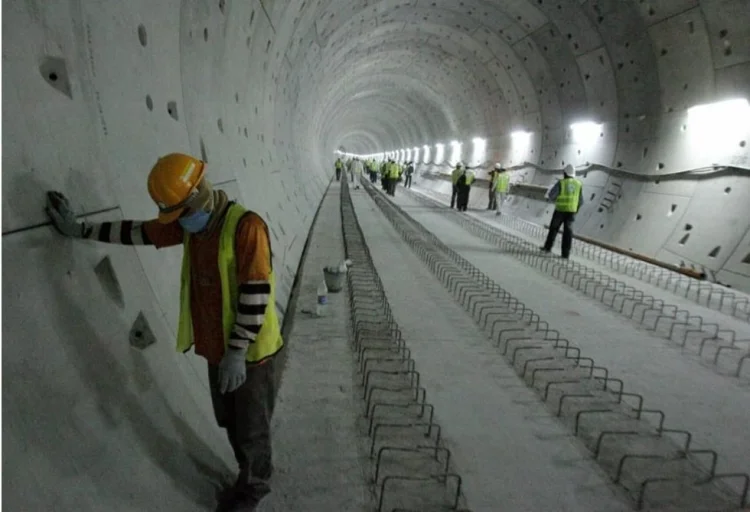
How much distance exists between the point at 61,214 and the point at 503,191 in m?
16.3

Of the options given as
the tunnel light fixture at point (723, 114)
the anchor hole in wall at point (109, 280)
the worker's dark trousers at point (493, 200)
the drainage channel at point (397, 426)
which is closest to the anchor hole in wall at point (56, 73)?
the anchor hole in wall at point (109, 280)

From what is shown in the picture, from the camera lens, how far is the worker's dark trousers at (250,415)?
2.26 metres

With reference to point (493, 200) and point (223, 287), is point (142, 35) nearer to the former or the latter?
point (223, 287)

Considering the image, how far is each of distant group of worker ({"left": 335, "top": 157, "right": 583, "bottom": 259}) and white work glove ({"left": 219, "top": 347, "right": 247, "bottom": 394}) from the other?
8.05 metres

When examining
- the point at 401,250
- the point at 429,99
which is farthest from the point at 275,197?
the point at 429,99

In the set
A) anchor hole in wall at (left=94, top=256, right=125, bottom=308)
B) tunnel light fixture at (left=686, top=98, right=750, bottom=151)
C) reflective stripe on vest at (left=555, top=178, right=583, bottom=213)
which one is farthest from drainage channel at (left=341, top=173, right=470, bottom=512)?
tunnel light fixture at (left=686, top=98, right=750, bottom=151)

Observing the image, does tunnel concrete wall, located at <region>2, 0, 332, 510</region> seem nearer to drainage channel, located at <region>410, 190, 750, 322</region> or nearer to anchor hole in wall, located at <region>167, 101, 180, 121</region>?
anchor hole in wall, located at <region>167, 101, 180, 121</region>

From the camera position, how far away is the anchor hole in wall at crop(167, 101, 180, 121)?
3422 millimetres

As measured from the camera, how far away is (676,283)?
7.39 meters

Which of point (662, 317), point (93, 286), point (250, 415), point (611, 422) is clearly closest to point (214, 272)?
point (93, 286)

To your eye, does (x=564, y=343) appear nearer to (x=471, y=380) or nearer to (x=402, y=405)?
(x=471, y=380)

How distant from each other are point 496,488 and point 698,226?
8830 millimetres

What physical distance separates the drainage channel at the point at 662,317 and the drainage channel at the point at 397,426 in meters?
2.85

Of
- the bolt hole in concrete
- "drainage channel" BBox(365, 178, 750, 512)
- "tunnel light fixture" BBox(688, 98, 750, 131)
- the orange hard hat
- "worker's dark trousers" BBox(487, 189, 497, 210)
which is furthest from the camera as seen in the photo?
"worker's dark trousers" BBox(487, 189, 497, 210)
